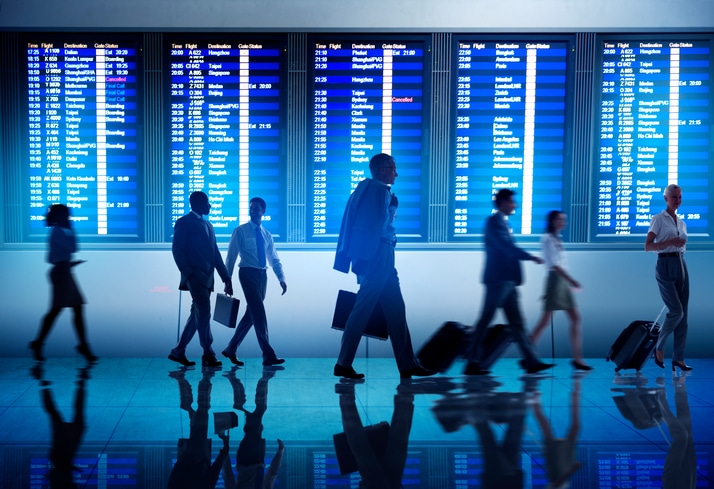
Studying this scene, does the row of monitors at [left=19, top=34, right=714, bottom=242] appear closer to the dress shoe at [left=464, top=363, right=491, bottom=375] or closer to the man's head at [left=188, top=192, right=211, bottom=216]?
the man's head at [left=188, top=192, right=211, bottom=216]

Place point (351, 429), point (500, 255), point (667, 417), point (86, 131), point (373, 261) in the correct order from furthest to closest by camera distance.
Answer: point (86, 131), point (500, 255), point (373, 261), point (667, 417), point (351, 429)

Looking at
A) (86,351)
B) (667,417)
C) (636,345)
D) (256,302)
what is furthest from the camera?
(86,351)

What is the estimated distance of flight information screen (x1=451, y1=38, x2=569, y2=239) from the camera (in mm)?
7156

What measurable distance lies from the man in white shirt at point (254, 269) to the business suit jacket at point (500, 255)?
6.49ft

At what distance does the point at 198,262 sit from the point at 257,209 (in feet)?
2.41

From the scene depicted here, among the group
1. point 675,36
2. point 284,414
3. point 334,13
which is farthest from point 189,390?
point 675,36

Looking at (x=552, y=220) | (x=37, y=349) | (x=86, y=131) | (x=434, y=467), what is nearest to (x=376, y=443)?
(x=434, y=467)

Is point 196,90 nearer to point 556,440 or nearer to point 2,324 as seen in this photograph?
point 2,324

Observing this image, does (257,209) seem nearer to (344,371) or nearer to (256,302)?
(256,302)

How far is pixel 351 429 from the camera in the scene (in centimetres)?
414

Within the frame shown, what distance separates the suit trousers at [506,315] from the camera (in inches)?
233

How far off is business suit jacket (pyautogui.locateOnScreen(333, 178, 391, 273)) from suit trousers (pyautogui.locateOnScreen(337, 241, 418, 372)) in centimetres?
10

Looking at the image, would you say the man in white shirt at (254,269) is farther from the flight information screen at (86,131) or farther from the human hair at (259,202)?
the flight information screen at (86,131)

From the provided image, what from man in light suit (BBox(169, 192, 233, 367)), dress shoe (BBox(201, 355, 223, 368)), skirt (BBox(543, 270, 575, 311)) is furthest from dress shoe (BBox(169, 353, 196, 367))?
skirt (BBox(543, 270, 575, 311))
